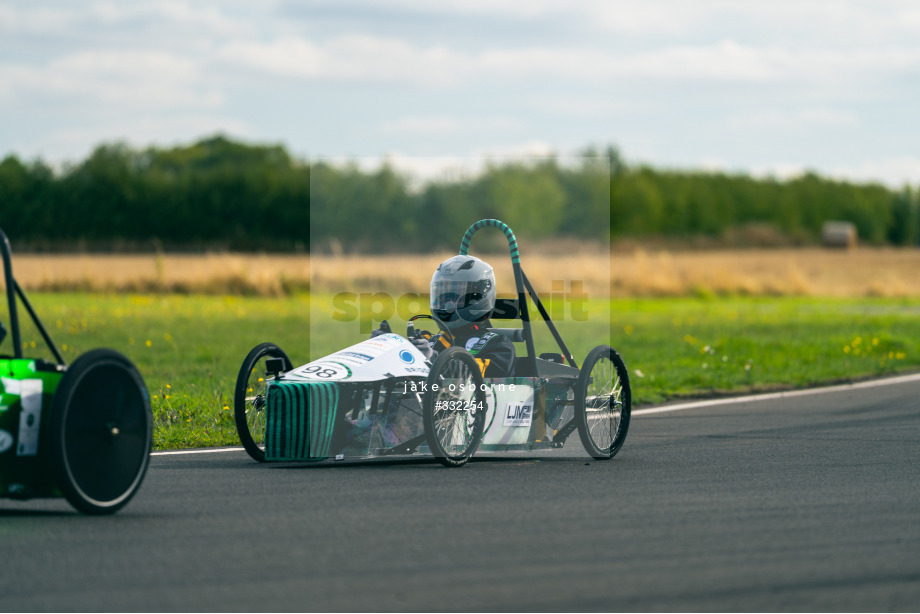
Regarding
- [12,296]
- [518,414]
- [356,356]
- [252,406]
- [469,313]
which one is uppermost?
[12,296]

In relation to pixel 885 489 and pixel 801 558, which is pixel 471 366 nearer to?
pixel 885 489

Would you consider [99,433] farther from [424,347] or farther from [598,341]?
[598,341]

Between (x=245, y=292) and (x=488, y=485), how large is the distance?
98.8ft

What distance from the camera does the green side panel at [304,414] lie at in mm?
9812

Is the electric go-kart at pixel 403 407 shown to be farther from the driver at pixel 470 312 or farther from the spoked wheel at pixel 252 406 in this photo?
the driver at pixel 470 312

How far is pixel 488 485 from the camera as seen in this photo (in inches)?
364

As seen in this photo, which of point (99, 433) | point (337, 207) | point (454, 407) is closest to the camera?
point (99, 433)

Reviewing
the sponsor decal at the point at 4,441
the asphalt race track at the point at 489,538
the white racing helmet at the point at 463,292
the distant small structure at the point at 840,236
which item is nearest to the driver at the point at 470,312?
the white racing helmet at the point at 463,292

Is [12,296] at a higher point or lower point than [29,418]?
higher

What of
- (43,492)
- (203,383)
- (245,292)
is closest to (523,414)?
(43,492)

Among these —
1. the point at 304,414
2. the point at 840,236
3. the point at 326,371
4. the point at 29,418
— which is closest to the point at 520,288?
the point at 326,371

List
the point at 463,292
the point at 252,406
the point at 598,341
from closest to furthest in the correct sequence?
the point at 252,406, the point at 463,292, the point at 598,341

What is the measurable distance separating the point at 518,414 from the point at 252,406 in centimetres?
214

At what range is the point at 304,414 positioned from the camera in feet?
32.3
